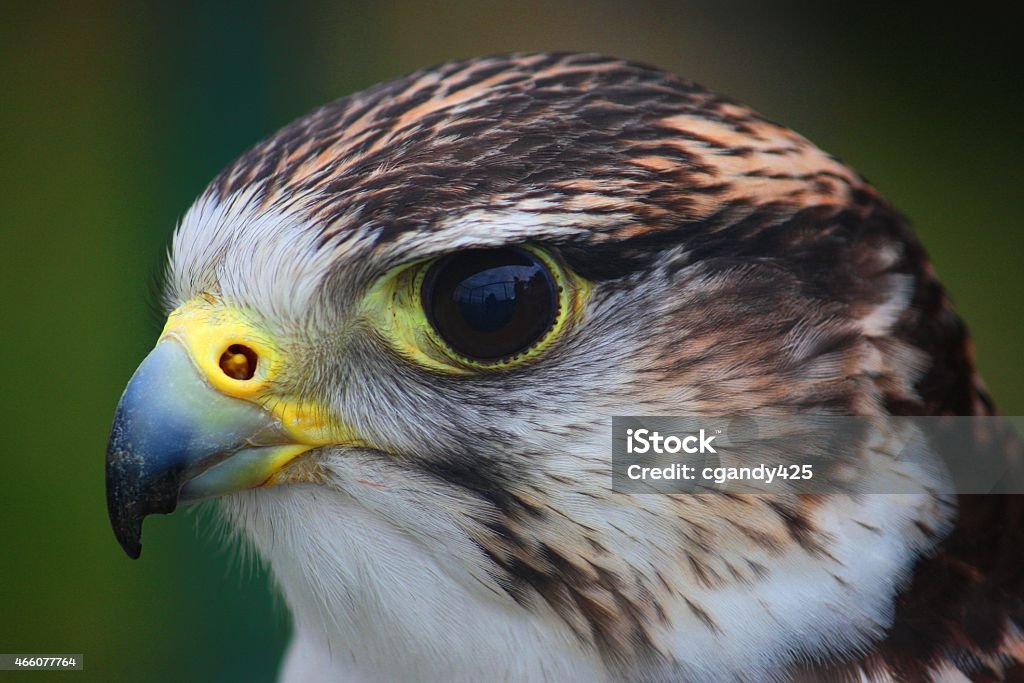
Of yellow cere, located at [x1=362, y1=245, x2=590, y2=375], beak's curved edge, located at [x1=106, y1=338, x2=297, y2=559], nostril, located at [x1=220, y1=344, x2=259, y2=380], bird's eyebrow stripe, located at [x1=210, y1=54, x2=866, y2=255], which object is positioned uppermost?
bird's eyebrow stripe, located at [x1=210, y1=54, x2=866, y2=255]

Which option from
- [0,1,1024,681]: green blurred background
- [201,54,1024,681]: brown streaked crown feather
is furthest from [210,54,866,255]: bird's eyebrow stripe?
[0,1,1024,681]: green blurred background

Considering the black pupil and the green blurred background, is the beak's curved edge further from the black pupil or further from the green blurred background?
the green blurred background

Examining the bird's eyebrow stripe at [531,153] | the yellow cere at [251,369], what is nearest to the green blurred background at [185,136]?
the bird's eyebrow stripe at [531,153]

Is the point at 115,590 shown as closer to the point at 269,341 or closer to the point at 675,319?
the point at 269,341

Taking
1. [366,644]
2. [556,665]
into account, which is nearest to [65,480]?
[366,644]

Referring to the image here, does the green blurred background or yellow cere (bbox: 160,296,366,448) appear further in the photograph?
the green blurred background

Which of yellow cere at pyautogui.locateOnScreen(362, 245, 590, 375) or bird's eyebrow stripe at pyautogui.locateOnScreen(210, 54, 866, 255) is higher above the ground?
bird's eyebrow stripe at pyautogui.locateOnScreen(210, 54, 866, 255)

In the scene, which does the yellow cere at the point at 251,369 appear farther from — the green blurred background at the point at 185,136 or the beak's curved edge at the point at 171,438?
the green blurred background at the point at 185,136
